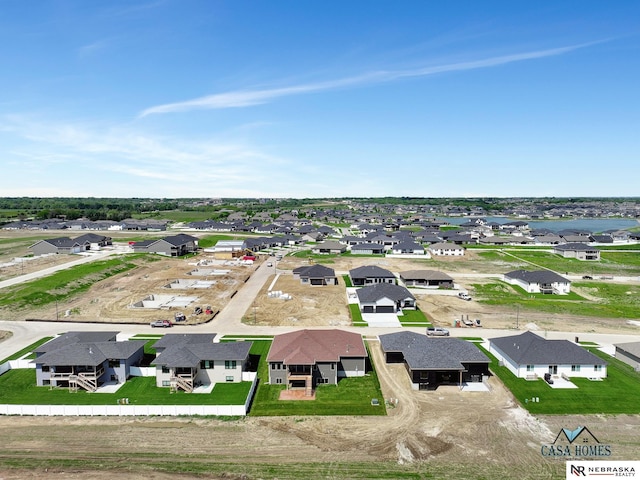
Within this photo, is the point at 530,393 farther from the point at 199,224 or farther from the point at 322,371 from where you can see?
the point at 199,224

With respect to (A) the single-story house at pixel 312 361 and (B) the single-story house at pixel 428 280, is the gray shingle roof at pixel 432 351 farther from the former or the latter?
(B) the single-story house at pixel 428 280

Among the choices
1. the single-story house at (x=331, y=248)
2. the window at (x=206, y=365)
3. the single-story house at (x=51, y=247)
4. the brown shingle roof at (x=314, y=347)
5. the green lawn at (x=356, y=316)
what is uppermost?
the single-story house at (x=51, y=247)

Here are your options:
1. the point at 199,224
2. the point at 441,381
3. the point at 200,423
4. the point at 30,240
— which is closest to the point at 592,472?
the point at 441,381

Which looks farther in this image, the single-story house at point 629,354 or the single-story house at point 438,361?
the single-story house at point 629,354

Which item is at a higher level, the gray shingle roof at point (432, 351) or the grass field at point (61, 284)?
the grass field at point (61, 284)

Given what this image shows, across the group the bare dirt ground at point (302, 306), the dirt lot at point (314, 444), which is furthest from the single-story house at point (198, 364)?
the bare dirt ground at point (302, 306)

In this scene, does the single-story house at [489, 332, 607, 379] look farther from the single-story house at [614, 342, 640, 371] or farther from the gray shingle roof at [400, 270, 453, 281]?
the gray shingle roof at [400, 270, 453, 281]

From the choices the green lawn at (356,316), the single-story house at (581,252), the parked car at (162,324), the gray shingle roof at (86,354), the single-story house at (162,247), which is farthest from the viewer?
the single-story house at (581,252)
